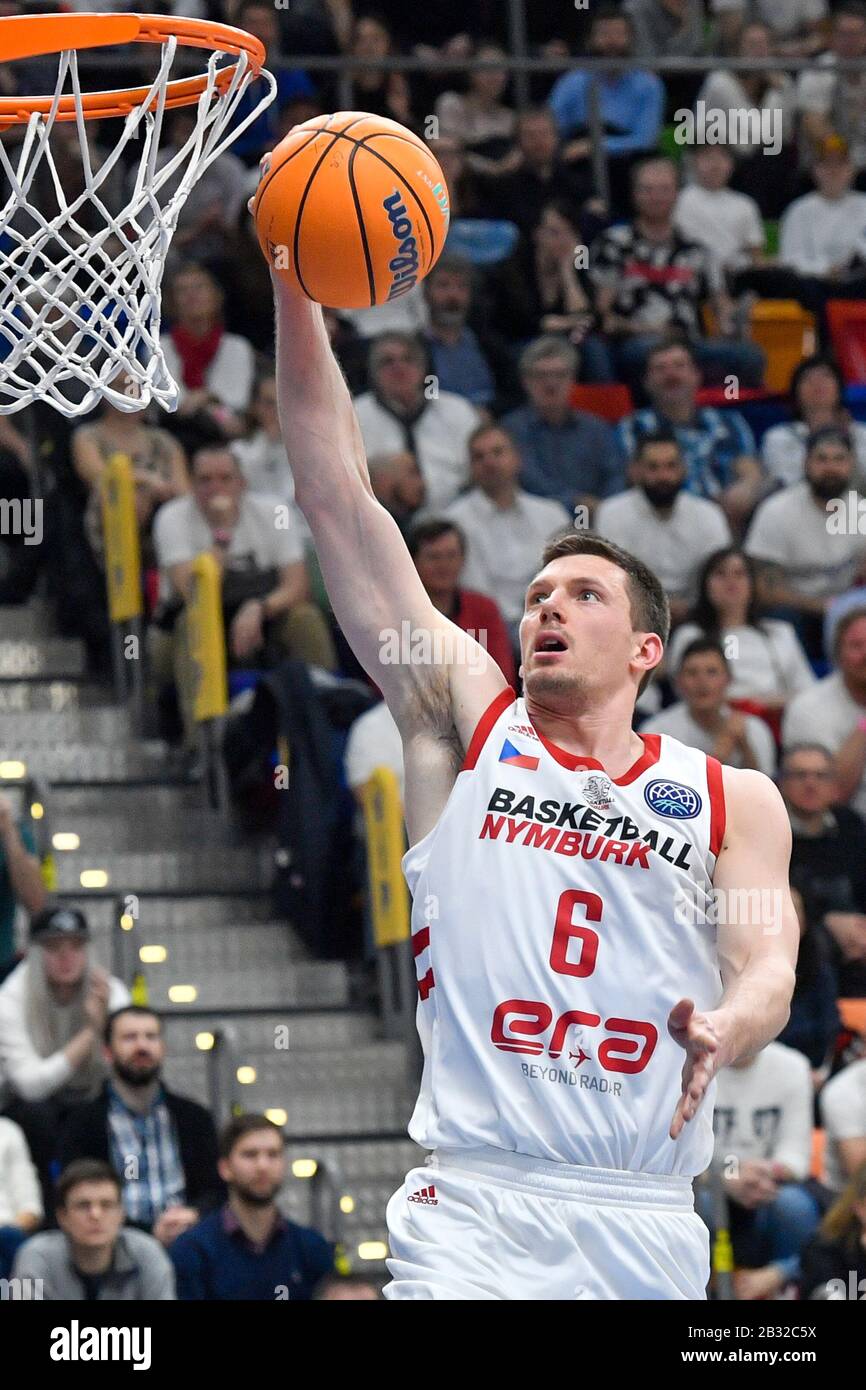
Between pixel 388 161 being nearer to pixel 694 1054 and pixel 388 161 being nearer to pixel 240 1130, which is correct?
pixel 694 1054

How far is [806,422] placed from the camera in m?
11.3

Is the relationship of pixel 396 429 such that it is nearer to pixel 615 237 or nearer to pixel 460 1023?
pixel 615 237

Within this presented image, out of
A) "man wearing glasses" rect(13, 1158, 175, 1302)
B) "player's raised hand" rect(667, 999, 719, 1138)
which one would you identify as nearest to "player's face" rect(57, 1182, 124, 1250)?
"man wearing glasses" rect(13, 1158, 175, 1302)

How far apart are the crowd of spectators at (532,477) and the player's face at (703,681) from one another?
11mm

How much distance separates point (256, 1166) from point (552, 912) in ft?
11.6

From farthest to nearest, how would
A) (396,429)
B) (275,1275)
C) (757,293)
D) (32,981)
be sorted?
(757,293), (396,429), (32,981), (275,1275)

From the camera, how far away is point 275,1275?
7609 mm

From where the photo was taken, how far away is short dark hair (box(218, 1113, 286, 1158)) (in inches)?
304

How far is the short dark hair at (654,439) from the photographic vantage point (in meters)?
10.5

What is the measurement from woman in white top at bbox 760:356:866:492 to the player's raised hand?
24.5 feet

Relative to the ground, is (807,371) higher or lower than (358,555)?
higher

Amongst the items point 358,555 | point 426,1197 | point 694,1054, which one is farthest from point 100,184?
point 694,1054

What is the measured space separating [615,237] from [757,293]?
3.58ft

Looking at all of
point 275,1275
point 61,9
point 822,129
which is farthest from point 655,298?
point 275,1275
